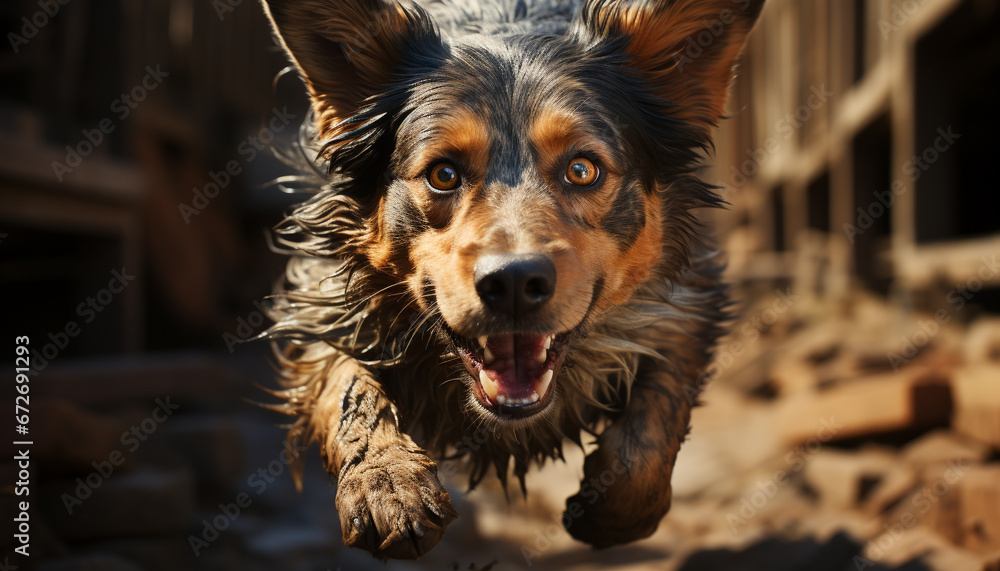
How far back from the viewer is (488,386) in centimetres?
221

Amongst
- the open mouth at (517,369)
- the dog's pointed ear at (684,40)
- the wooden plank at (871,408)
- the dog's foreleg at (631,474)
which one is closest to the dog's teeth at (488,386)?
the open mouth at (517,369)

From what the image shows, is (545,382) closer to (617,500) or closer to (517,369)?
(517,369)

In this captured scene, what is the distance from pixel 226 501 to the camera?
4598mm

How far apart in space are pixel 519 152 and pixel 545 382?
0.64m

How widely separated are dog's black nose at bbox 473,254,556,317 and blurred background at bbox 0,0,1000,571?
3.47 feet

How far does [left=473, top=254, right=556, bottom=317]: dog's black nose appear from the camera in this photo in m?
2.00

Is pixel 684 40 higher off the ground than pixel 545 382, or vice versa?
pixel 684 40

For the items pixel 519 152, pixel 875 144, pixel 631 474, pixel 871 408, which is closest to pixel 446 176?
pixel 519 152

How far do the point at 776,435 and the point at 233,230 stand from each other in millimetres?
6568

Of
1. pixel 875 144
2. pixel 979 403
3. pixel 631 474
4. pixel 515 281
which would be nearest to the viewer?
pixel 515 281

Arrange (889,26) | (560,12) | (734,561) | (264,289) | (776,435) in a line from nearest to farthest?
(560,12) < (734,561) < (776,435) < (889,26) < (264,289)

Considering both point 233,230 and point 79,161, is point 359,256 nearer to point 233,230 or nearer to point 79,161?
point 79,161

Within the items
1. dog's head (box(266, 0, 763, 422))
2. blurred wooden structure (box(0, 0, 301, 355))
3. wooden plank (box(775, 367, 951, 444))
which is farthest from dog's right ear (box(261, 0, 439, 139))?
wooden plank (box(775, 367, 951, 444))

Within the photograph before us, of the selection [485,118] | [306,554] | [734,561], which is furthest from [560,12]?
[306,554]
